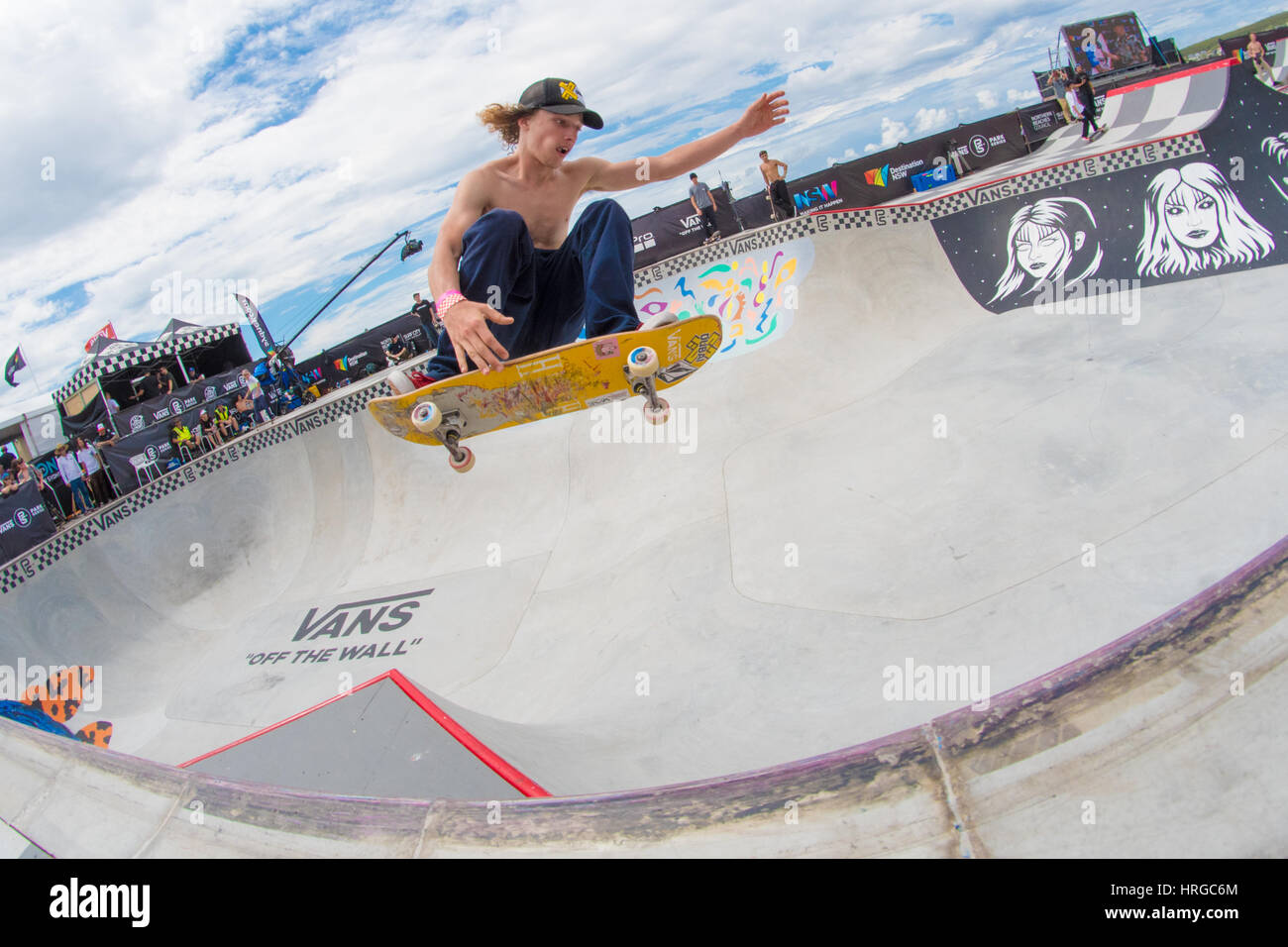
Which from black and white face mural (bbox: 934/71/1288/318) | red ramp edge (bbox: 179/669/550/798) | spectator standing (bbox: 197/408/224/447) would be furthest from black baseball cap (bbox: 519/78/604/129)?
spectator standing (bbox: 197/408/224/447)

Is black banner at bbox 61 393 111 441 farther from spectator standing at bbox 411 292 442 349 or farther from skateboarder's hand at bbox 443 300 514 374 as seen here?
skateboarder's hand at bbox 443 300 514 374

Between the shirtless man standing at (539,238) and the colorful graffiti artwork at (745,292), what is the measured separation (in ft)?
18.7

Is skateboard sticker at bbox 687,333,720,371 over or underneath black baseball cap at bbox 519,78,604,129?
underneath

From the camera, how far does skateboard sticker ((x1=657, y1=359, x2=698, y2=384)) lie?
15.1 feet

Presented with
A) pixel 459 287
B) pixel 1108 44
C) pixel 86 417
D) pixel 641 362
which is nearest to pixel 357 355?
pixel 86 417

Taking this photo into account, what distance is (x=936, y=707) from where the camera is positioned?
3.65m

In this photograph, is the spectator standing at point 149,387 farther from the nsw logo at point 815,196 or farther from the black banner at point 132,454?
the nsw logo at point 815,196

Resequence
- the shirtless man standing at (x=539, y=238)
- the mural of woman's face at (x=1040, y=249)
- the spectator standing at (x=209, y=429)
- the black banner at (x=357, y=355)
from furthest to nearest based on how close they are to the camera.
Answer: the black banner at (x=357, y=355) → the spectator standing at (x=209, y=429) → the mural of woman's face at (x=1040, y=249) → the shirtless man standing at (x=539, y=238)

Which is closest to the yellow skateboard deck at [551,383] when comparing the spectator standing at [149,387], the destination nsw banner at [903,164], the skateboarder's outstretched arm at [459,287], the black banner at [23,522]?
the skateboarder's outstretched arm at [459,287]

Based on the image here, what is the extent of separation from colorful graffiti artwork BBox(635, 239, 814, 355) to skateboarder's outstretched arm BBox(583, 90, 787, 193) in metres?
5.56

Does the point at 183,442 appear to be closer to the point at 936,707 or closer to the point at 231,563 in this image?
the point at 231,563

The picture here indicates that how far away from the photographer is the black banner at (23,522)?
931 centimetres

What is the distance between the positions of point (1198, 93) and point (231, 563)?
73.0 ft
